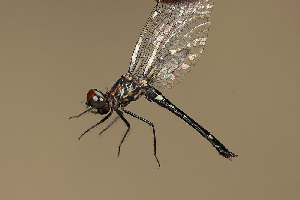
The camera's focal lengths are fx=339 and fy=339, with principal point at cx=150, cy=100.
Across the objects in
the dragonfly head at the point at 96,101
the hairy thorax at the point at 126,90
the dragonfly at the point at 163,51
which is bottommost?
the dragonfly head at the point at 96,101

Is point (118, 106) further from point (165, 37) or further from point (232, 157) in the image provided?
point (232, 157)

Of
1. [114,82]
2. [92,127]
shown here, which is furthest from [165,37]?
[92,127]

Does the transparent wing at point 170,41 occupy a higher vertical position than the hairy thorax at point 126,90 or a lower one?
higher

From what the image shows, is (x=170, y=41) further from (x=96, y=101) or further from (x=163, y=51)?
(x=96, y=101)

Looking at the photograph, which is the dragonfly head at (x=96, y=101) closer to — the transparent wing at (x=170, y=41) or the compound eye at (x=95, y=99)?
the compound eye at (x=95, y=99)

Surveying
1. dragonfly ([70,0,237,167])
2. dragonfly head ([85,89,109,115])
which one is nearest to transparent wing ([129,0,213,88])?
dragonfly ([70,0,237,167])

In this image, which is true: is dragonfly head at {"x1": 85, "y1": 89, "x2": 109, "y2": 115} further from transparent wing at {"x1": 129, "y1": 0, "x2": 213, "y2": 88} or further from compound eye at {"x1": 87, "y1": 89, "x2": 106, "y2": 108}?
transparent wing at {"x1": 129, "y1": 0, "x2": 213, "y2": 88}

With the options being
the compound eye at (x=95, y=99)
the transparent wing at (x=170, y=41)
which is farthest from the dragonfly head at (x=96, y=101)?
the transparent wing at (x=170, y=41)
